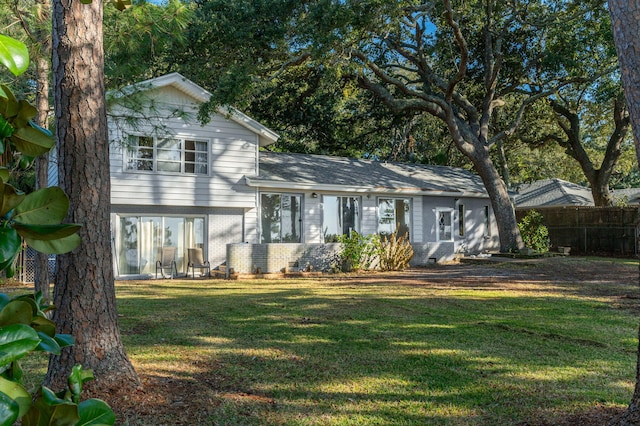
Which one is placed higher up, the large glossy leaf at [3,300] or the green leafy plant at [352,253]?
the large glossy leaf at [3,300]

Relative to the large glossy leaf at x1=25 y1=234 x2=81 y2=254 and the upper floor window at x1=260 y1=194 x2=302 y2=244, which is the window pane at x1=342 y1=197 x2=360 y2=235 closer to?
the upper floor window at x1=260 y1=194 x2=302 y2=244

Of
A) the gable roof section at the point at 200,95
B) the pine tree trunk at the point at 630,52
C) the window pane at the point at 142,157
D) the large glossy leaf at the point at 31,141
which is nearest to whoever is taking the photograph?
the large glossy leaf at the point at 31,141

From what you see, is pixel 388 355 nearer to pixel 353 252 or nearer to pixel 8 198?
pixel 8 198

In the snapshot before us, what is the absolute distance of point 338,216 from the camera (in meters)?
19.0

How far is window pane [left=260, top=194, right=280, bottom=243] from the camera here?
58.1 feet

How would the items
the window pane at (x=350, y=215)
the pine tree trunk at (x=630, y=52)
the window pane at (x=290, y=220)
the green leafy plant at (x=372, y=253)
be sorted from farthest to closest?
the window pane at (x=350, y=215), the window pane at (x=290, y=220), the green leafy plant at (x=372, y=253), the pine tree trunk at (x=630, y=52)

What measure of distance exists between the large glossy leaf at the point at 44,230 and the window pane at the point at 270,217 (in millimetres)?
16825

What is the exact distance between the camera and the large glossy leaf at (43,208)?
859 mm

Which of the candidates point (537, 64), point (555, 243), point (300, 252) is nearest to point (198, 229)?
point (300, 252)

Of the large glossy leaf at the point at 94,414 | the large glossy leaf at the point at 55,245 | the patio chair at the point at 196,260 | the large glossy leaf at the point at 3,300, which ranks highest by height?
the large glossy leaf at the point at 55,245

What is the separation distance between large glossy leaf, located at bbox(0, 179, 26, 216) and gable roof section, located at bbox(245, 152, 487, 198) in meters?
16.1

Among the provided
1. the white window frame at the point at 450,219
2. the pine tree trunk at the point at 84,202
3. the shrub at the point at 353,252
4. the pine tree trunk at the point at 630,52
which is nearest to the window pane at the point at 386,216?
the white window frame at the point at 450,219

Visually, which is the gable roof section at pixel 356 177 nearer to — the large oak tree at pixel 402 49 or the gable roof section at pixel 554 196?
the large oak tree at pixel 402 49

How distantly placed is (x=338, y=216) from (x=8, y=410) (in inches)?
721
